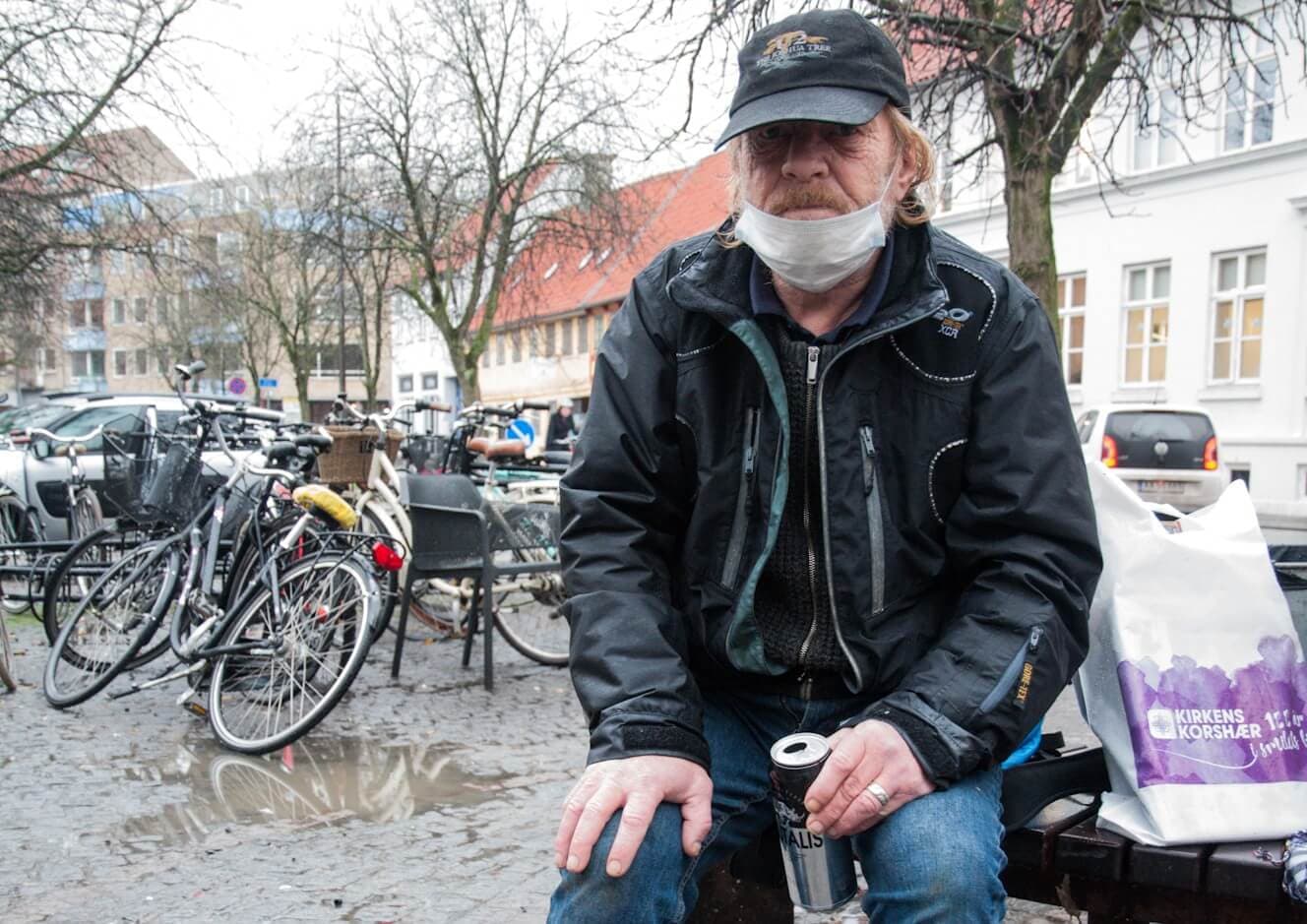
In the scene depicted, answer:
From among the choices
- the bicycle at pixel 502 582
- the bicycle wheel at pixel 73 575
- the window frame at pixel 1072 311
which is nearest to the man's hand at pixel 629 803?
the bicycle at pixel 502 582

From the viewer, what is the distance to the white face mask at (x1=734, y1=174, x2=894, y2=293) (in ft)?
7.07

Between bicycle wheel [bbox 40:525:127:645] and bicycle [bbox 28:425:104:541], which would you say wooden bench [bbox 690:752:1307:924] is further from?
bicycle [bbox 28:425:104:541]

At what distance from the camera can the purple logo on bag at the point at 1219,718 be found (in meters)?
2.07

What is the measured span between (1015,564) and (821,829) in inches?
20.8

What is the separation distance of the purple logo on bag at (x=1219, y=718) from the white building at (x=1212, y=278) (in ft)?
65.5

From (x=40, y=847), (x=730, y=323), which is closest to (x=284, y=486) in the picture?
(x=40, y=847)

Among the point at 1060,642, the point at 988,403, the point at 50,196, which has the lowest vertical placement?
the point at 1060,642

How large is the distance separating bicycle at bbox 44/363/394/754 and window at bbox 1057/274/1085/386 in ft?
74.7

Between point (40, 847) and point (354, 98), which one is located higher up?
point (354, 98)

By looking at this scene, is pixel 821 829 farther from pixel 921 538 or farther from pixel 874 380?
pixel 874 380

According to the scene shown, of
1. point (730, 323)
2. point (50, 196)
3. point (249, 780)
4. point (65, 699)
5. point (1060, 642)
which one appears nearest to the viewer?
point (1060, 642)

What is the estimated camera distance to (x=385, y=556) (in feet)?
18.0

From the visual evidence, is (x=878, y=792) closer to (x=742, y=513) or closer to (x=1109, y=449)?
(x=742, y=513)

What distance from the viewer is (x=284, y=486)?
6102 millimetres
